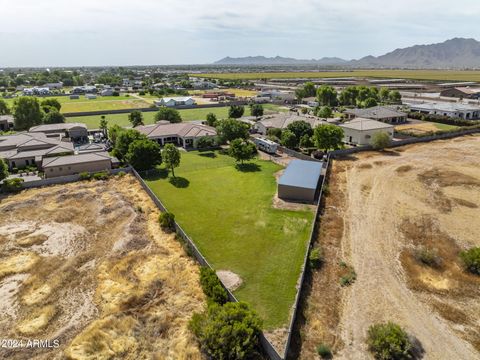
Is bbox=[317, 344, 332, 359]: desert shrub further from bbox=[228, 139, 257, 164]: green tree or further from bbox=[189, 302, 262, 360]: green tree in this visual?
bbox=[228, 139, 257, 164]: green tree

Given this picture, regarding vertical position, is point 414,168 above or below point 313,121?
below

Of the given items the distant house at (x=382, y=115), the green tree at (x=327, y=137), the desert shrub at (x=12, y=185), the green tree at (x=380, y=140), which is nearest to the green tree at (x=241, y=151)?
the green tree at (x=327, y=137)

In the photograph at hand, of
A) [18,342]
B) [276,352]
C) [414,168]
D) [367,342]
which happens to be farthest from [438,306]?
[414,168]

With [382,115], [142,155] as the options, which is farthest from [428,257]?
[382,115]

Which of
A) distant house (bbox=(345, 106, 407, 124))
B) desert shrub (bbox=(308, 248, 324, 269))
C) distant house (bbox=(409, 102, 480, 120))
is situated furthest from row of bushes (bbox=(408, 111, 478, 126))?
desert shrub (bbox=(308, 248, 324, 269))

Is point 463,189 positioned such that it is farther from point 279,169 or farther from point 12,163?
point 12,163

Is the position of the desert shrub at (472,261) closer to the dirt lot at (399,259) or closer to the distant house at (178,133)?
the dirt lot at (399,259)
